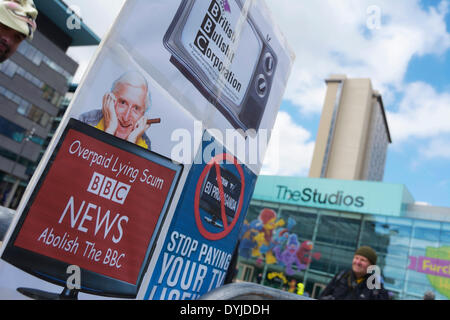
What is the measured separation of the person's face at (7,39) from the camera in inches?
59.7

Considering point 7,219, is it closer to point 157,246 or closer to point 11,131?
point 157,246

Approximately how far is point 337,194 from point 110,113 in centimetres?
2837

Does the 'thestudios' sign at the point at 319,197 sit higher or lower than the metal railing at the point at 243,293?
higher

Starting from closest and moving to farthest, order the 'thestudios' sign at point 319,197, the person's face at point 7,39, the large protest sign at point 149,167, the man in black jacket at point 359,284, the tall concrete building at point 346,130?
1. the person's face at point 7,39
2. the large protest sign at point 149,167
3. the man in black jacket at point 359,284
4. the 'thestudios' sign at point 319,197
5. the tall concrete building at point 346,130

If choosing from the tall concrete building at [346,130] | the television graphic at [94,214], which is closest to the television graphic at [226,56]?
the television graphic at [94,214]

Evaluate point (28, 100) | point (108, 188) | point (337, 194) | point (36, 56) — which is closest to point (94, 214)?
point (108, 188)

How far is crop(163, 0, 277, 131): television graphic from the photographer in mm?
2193

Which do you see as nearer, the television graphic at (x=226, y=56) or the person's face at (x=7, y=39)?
the person's face at (x=7, y=39)

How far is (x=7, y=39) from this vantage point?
153 cm

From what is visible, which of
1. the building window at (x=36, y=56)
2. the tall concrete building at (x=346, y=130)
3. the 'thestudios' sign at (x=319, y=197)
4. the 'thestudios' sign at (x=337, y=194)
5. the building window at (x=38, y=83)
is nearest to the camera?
the 'thestudios' sign at (x=337, y=194)

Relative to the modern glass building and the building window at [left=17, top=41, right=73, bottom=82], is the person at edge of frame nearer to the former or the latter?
the modern glass building

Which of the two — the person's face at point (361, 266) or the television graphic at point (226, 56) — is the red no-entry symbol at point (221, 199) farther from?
the person's face at point (361, 266)

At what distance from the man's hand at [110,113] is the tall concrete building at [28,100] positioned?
39697 millimetres
